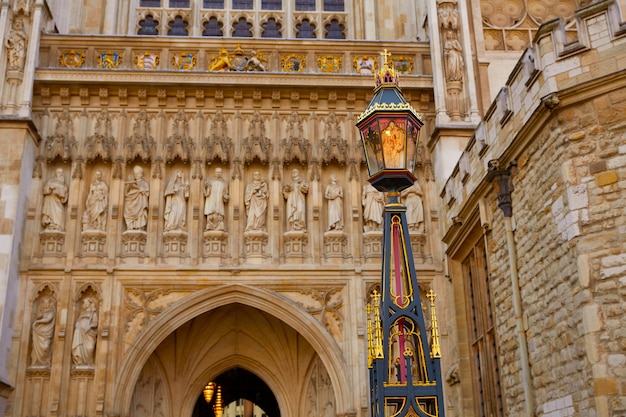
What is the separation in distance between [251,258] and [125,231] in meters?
2.40

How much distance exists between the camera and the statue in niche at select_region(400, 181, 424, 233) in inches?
578

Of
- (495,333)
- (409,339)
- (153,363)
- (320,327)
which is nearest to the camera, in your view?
(409,339)

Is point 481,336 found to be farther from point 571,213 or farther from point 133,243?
point 133,243

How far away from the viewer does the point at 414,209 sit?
14.7 m

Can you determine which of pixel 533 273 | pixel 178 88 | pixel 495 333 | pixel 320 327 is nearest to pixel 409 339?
pixel 533 273

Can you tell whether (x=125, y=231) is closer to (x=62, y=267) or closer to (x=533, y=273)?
(x=62, y=267)

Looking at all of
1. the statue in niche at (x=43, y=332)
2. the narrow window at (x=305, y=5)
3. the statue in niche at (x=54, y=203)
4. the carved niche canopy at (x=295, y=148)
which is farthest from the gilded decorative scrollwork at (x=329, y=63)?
the statue in niche at (x=43, y=332)

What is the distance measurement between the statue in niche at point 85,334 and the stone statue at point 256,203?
316cm

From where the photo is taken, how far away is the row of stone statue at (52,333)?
44.1 feet

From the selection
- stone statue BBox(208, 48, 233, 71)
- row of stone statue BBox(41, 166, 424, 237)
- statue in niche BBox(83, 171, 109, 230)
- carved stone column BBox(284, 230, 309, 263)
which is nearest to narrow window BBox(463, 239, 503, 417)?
row of stone statue BBox(41, 166, 424, 237)

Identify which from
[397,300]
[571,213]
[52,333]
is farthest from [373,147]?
[52,333]

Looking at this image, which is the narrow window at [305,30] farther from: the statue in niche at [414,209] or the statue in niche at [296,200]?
the statue in niche at [414,209]

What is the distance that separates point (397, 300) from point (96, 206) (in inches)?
386

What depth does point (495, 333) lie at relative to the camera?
1099 centimetres
